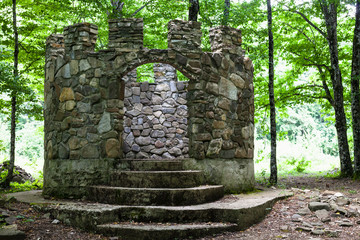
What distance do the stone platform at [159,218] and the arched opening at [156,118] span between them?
12.5ft

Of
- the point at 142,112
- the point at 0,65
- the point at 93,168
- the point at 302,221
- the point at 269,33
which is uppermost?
the point at 269,33

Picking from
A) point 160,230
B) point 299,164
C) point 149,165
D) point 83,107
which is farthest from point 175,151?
point 299,164

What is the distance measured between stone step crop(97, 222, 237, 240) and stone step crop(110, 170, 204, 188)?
1.02 m

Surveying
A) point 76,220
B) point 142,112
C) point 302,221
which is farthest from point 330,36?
point 76,220

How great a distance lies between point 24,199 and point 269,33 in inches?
271

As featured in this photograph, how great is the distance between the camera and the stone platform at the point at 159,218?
4625 mm

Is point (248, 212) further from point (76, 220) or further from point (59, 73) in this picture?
point (59, 73)

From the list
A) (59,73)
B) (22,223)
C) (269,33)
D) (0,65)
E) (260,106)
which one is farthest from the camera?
(260,106)

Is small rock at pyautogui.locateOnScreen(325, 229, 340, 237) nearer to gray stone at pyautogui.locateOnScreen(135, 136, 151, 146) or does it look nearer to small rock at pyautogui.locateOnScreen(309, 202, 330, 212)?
small rock at pyautogui.locateOnScreen(309, 202, 330, 212)

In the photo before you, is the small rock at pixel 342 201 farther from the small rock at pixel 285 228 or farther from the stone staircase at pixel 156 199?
the stone staircase at pixel 156 199

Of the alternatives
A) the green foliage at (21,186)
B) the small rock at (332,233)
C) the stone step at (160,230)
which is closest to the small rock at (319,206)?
the small rock at (332,233)

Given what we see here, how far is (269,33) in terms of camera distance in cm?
902

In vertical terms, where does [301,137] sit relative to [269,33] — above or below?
below

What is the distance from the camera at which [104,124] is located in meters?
6.45
